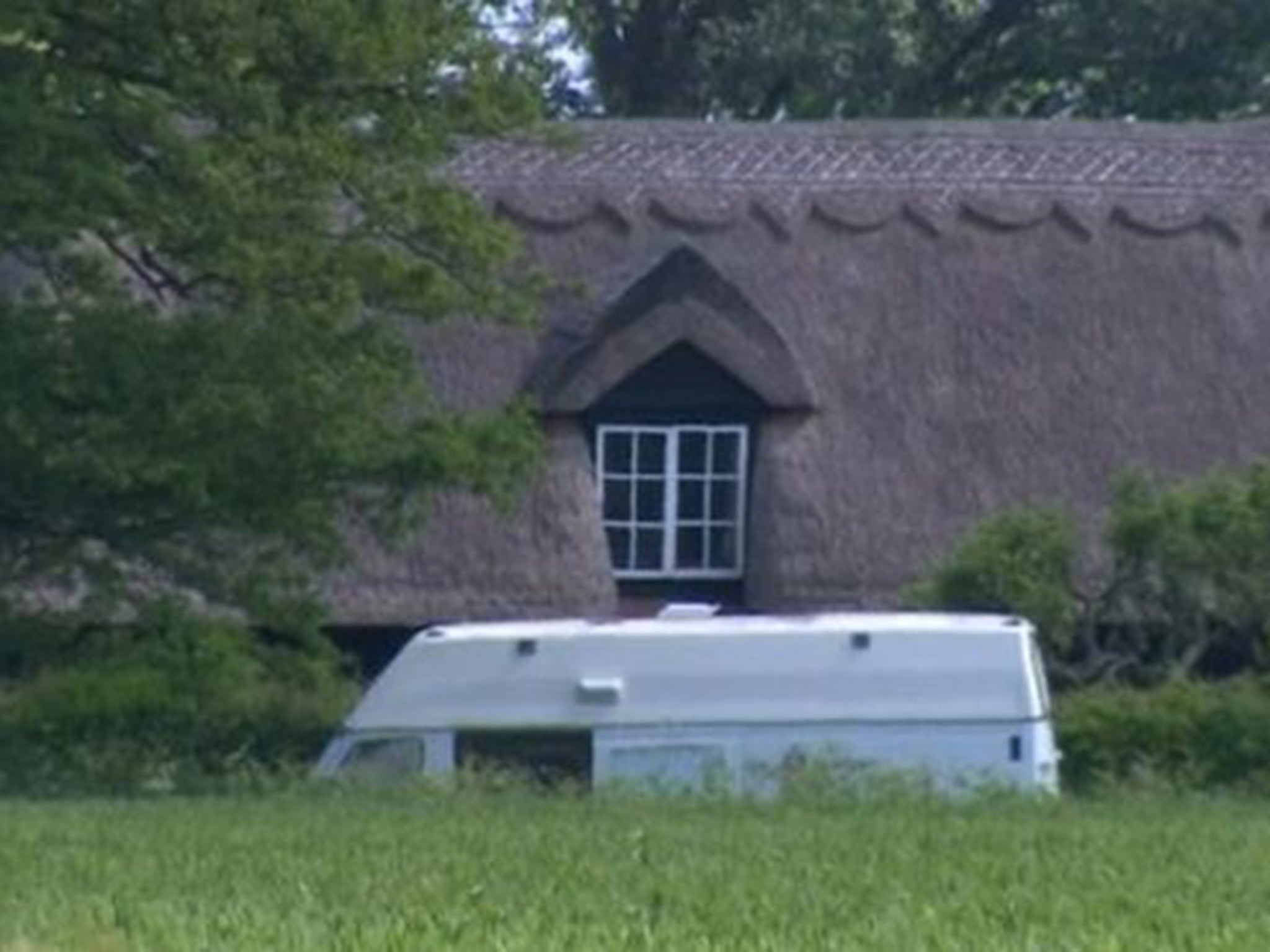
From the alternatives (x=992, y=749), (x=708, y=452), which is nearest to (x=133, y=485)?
(x=992, y=749)

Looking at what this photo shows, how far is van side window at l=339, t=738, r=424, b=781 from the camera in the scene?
26.1 metres

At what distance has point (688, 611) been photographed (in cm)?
2864

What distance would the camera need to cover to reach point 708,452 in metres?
35.4

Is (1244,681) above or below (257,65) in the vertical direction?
below

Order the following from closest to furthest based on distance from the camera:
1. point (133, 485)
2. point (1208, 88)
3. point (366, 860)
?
1. point (366, 860)
2. point (133, 485)
3. point (1208, 88)

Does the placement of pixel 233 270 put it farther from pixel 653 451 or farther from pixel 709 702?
pixel 653 451

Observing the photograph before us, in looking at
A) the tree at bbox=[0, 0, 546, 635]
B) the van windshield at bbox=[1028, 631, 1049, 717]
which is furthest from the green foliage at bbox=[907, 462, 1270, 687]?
the tree at bbox=[0, 0, 546, 635]

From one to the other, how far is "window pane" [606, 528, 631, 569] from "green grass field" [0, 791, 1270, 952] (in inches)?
427

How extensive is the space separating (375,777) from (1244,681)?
18.1 feet

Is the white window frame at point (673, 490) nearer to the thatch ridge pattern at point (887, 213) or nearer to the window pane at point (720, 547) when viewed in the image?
the window pane at point (720, 547)

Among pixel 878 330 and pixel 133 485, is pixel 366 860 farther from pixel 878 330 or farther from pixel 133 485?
pixel 878 330

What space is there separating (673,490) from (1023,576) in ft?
19.0

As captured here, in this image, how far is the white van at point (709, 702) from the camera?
25719 millimetres

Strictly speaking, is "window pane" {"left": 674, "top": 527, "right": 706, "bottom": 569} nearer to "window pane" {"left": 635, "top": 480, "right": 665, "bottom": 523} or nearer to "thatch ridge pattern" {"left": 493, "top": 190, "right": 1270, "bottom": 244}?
"window pane" {"left": 635, "top": 480, "right": 665, "bottom": 523}
